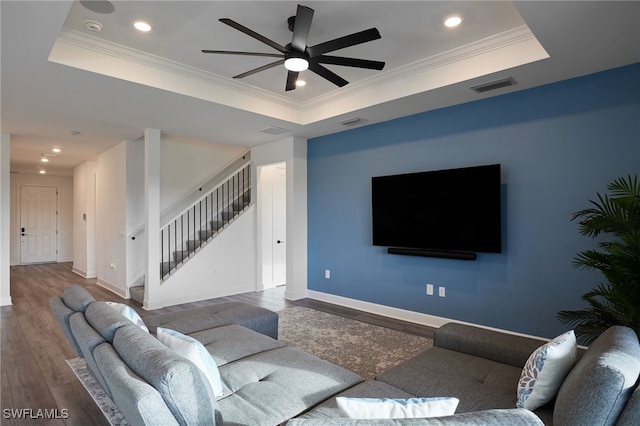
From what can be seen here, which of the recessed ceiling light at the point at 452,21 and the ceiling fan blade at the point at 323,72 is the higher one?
the recessed ceiling light at the point at 452,21

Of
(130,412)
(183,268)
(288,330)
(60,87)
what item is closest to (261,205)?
(183,268)

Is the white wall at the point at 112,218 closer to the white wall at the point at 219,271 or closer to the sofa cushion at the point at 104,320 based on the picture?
the white wall at the point at 219,271

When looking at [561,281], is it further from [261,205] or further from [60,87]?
[60,87]

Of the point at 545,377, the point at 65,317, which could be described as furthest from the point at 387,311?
the point at 65,317

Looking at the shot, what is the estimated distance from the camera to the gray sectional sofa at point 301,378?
1.23m

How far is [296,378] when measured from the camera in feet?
6.49

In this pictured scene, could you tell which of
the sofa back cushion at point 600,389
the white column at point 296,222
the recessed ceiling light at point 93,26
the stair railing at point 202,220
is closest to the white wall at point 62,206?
the stair railing at point 202,220

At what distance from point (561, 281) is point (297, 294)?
3733 millimetres

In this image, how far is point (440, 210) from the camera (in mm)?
4305

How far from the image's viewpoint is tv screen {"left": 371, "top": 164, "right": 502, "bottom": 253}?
3.92 metres

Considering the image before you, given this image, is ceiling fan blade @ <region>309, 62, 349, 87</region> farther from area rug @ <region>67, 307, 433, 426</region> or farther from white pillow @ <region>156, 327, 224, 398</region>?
area rug @ <region>67, 307, 433, 426</region>

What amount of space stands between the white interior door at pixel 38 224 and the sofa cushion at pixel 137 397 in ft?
37.7

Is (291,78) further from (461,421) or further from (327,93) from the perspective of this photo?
(461,421)

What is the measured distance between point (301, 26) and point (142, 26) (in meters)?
1.51
